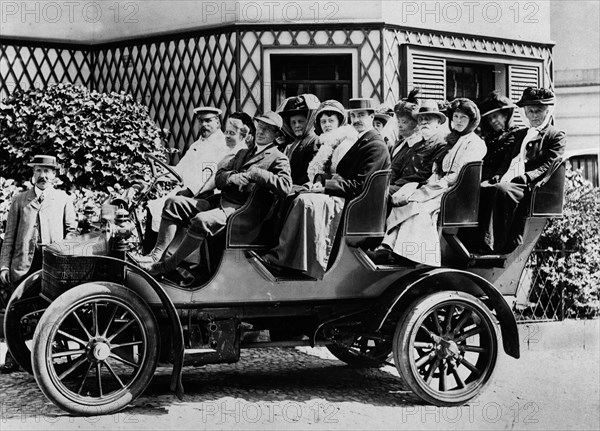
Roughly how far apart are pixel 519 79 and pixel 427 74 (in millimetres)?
1998

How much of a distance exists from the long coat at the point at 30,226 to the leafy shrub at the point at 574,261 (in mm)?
5021

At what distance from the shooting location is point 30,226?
7738mm

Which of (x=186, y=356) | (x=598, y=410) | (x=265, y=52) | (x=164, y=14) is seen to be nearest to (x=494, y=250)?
(x=598, y=410)

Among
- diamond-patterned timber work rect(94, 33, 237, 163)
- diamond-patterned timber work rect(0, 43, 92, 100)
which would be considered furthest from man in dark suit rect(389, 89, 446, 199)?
diamond-patterned timber work rect(0, 43, 92, 100)

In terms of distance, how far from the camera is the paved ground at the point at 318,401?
5883mm

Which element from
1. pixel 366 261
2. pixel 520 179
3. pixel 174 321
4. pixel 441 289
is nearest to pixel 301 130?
pixel 366 261

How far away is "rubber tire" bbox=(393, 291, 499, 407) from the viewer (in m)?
6.36

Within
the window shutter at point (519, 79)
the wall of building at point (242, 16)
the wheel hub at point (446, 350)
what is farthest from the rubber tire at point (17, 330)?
the window shutter at point (519, 79)

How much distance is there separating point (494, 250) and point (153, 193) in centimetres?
453

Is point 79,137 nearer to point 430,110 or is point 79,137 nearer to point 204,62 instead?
point 204,62

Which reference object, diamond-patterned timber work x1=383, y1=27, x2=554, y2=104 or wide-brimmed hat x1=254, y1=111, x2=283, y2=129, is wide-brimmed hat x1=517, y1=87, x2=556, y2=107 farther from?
diamond-patterned timber work x1=383, y1=27, x2=554, y2=104

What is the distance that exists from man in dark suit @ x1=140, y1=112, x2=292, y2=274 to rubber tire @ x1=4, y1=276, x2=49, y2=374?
3.36ft

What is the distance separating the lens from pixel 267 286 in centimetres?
614

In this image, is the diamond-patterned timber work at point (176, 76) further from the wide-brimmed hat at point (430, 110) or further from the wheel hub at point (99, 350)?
the wheel hub at point (99, 350)
